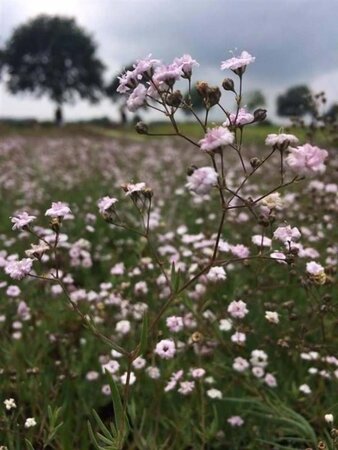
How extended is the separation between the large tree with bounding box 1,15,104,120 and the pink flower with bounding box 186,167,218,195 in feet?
189

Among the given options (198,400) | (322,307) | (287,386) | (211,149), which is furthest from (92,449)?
(211,149)

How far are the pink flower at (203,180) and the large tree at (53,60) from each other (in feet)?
189

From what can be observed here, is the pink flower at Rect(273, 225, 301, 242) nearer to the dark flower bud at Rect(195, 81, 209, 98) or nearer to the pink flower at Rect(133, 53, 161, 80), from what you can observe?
the dark flower bud at Rect(195, 81, 209, 98)

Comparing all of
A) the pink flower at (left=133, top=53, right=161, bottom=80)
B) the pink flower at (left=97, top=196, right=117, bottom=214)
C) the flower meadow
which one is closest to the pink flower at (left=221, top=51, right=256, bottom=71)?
the flower meadow

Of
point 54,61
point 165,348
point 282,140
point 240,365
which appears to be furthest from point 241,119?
point 54,61

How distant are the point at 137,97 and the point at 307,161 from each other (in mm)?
555

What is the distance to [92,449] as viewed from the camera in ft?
8.97

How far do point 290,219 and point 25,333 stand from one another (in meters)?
2.64

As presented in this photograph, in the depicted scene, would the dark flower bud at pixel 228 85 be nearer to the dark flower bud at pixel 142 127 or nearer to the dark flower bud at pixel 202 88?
the dark flower bud at pixel 202 88

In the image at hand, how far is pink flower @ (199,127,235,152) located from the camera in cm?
154

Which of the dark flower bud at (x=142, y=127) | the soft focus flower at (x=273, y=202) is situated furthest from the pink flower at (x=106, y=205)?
the soft focus flower at (x=273, y=202)

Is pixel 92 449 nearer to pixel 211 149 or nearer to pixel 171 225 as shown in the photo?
pixel 211 149

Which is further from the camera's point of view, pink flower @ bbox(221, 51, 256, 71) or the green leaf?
pink flower @ bbox(221, 51, 256, 71)

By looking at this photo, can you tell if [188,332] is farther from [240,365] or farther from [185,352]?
[240,365]
